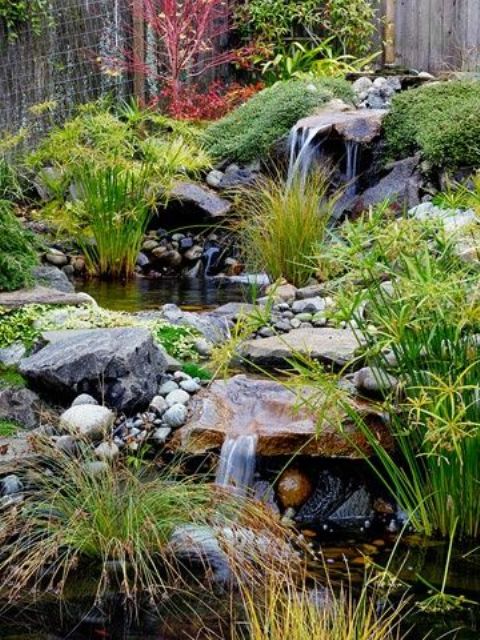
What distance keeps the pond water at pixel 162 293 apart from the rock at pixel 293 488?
9.94 ft

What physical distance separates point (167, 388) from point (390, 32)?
367 inches

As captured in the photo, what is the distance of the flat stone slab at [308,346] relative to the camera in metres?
5.75

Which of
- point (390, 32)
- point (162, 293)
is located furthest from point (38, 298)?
point (390, 32)

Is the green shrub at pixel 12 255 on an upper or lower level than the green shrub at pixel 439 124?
lower

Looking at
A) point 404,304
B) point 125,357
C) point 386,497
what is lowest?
point 386,497

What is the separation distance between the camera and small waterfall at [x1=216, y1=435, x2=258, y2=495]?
16.2ft

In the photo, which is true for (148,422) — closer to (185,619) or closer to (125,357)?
(125,357)

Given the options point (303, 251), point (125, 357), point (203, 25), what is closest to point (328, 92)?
point (203, 25)

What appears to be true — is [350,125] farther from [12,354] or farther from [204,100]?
[12,354]

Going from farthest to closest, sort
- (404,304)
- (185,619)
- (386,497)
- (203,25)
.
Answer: (203,25)
(386,497)
(404,304)
(185,619)

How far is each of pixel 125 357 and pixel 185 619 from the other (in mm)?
1802

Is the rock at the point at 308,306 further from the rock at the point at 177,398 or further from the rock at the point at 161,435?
the rock at the point at 161,435

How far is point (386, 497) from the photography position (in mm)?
4934

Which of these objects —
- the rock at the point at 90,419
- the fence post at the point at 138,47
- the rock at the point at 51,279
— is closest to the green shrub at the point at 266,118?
the fence post at the point at 138,47
